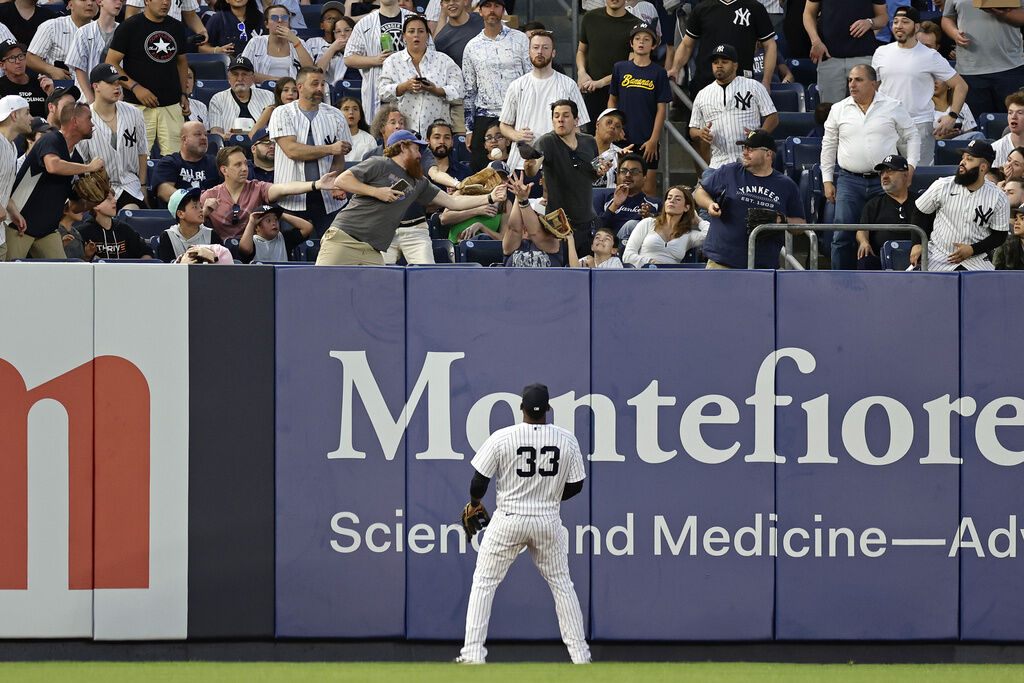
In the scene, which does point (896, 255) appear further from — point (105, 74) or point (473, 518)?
point (105, 74)

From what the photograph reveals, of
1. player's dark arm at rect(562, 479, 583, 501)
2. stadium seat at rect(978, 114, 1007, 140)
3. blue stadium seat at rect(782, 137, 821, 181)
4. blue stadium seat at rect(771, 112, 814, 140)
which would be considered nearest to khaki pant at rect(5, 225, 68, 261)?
player's dark arm at rect(562, 479, 583, 501)

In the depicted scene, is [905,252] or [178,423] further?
[905,252]

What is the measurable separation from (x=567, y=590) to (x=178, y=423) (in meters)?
2.71

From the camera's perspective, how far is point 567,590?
27.8 feet

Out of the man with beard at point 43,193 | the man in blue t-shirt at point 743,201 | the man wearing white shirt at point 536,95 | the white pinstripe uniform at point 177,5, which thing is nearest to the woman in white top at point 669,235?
the man in blue t-shirt at point 743,201

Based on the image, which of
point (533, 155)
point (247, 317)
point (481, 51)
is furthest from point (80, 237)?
point (481, 51)

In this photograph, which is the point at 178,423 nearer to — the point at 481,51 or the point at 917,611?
the point at 917,611

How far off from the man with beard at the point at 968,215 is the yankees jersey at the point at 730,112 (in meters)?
2.86

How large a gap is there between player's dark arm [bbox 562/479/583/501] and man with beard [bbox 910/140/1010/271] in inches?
166

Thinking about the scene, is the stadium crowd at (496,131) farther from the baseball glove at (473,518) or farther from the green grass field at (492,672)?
the green grass field at (492,672)

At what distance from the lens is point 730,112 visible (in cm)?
1384

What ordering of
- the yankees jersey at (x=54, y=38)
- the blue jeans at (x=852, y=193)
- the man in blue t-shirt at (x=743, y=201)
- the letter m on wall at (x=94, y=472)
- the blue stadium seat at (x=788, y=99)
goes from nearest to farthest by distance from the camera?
the letter m on wall at (x=94, y=472) → the man in blue t-shirt at (x=743, y=201) → the blue jeans at (x=852, y=193) → the yankees jersey at (x=54, y=38) → the blue stadium seat at (x=788, y=99)

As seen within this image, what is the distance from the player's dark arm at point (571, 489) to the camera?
27.5ft

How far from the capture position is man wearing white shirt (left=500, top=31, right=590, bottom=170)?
13266 mm
